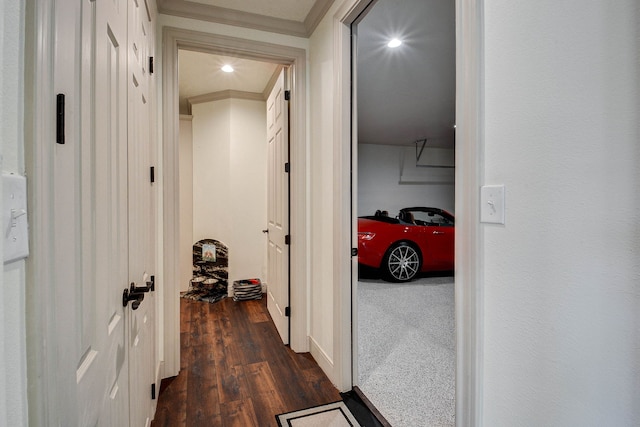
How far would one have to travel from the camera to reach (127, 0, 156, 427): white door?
1.16 metres

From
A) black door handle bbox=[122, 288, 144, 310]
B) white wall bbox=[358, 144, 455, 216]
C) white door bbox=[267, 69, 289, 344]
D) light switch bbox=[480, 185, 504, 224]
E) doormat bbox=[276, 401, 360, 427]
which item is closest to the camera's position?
light switch bbox=[480, 185, 504, 224]

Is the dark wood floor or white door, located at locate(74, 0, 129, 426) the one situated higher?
white door, located at locate(74, 0, 129, 426)

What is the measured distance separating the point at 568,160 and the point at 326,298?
5.54 ft

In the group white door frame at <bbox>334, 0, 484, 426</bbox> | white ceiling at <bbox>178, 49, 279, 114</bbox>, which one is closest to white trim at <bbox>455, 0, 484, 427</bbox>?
white door frame at <bbox>334, 0, 484, 426</bbox>

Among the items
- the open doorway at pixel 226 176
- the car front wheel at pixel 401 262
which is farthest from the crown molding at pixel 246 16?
the car front wheel at pixel 401 262

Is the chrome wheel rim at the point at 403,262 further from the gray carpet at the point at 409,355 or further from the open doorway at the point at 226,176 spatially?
the open doorway at the point at 226,176

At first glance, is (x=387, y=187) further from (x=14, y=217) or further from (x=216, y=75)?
(x=14, y=217)

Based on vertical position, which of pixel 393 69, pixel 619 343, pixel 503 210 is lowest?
pixel 619 343

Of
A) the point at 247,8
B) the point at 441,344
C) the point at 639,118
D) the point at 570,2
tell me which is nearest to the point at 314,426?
the point at 441,344

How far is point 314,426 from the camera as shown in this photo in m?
1.64

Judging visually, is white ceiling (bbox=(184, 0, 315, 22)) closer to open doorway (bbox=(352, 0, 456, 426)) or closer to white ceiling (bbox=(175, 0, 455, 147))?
white ceiling (bbox=(175, 0, 455, 147))

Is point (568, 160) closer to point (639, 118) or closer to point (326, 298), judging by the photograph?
point (639, 118)

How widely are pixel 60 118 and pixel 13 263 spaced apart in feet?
0.87

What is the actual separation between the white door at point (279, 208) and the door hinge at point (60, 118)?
2017 millimetres
